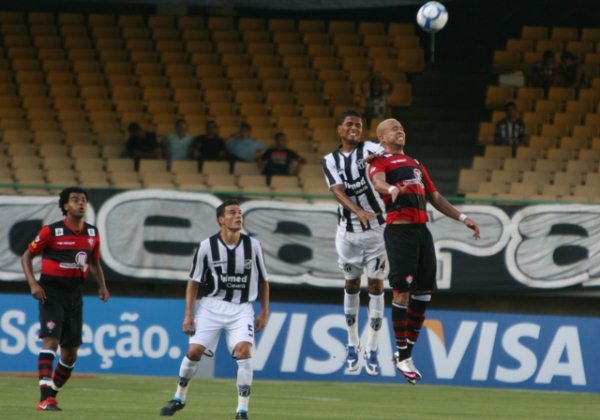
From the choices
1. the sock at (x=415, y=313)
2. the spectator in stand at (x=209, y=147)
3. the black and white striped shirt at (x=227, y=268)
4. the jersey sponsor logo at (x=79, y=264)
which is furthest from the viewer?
the spectator in stand at (x=209, y=147)

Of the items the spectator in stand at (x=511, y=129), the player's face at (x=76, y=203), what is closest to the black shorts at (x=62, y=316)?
the player's face at (x=76, y=203)

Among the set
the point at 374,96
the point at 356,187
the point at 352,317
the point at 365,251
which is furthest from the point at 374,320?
the point at 374,96

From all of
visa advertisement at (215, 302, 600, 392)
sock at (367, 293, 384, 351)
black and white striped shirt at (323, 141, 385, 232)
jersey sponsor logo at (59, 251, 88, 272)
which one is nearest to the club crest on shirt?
black and white striped shirt at (323, 141, 385, 232)

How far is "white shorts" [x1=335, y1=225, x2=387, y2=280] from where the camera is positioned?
14773mm

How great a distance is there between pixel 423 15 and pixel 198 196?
4148mm

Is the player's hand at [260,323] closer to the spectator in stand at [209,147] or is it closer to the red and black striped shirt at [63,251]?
the red and black striped shirt at [63,251]

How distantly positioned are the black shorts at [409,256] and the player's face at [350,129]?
987 mm

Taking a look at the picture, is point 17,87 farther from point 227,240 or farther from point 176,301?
point 227,240

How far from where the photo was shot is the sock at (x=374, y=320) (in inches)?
571

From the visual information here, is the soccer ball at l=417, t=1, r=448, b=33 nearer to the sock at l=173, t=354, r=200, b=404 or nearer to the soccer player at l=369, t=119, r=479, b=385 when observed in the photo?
the soccer player at l=369, t=119, r=479, b=385

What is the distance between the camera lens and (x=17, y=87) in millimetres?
25516

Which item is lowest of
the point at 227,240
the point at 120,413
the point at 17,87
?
the point at 120,413

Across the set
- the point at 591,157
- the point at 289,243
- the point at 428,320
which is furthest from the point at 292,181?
the point at 591,157

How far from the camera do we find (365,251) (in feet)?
48.6
